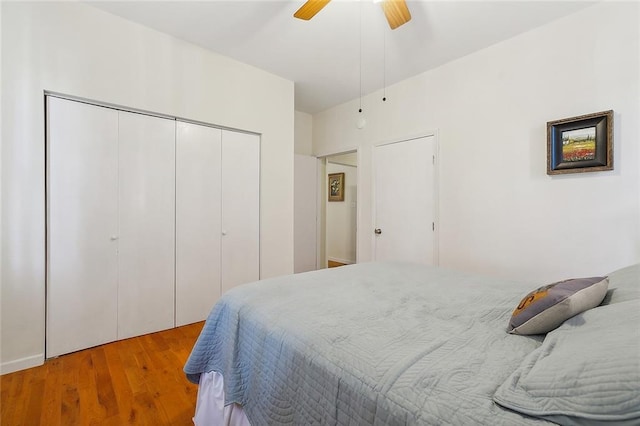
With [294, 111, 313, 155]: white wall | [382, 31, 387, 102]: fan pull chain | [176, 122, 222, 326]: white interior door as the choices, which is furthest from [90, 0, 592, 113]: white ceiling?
[294, 111, 313, 155]: white wall

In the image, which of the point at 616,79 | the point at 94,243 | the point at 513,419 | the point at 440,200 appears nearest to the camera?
the point at 513,419

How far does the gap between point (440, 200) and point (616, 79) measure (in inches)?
61.2

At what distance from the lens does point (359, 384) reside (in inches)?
30.6

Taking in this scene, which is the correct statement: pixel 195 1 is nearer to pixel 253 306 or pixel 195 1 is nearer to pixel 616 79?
pixel 253 306

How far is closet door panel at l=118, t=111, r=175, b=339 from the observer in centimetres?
243

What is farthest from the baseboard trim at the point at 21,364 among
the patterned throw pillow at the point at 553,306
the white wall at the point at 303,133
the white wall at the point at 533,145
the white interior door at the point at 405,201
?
the white wall at the point at 303,133

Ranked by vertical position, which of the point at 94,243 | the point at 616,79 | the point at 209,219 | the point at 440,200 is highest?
the point at 616,79

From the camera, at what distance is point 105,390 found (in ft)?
5.80

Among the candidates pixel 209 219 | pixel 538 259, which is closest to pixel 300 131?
pixel 209 219

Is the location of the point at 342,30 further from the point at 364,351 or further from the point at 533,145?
the point at 364,351

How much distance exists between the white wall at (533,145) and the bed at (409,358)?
1044 mm

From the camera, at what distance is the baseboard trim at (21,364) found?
192cm

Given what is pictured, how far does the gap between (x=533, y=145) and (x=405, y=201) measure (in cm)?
131

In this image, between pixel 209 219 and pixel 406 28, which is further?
pixel 209 219
